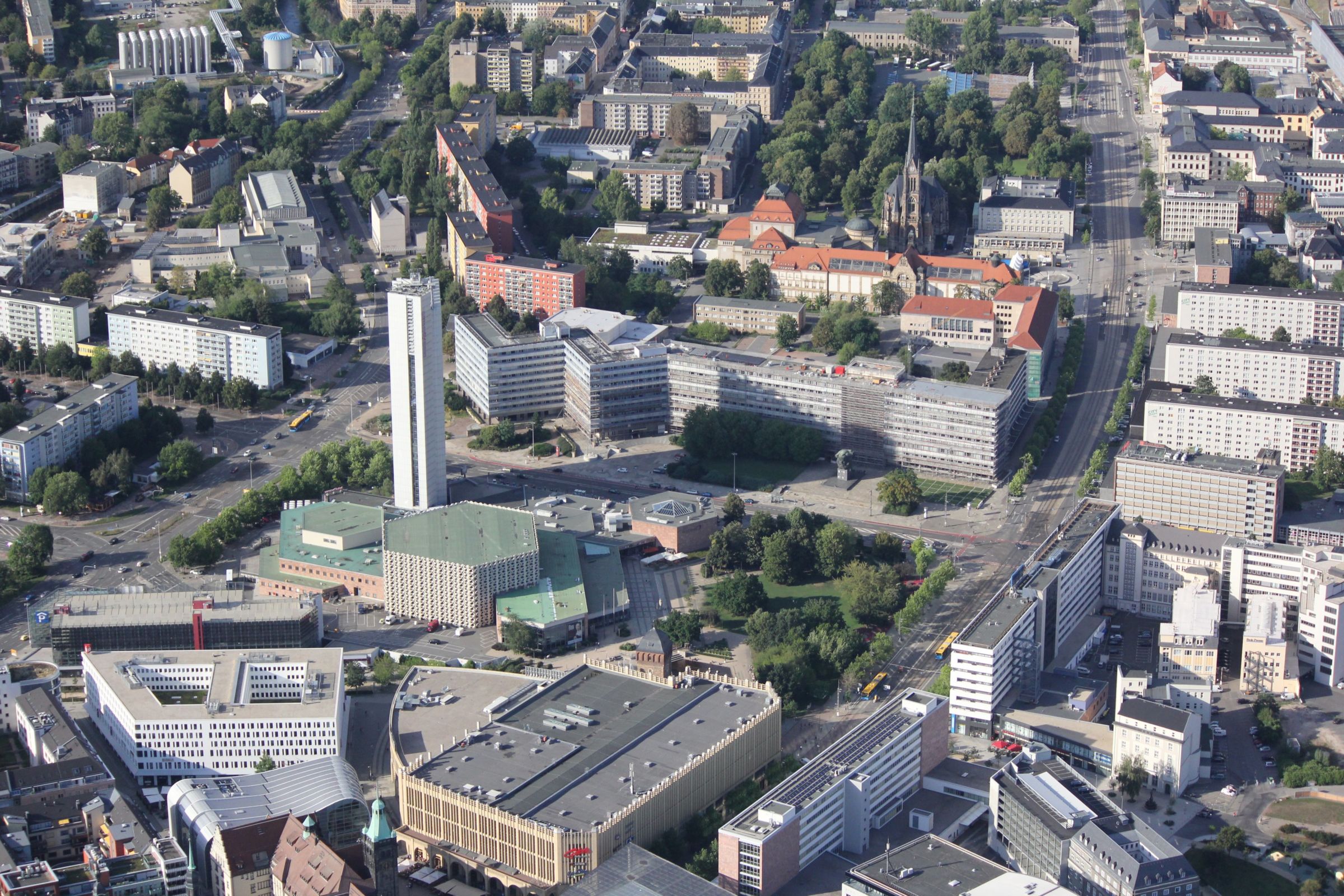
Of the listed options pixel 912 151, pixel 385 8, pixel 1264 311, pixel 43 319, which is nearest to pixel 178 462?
pixel 43 319

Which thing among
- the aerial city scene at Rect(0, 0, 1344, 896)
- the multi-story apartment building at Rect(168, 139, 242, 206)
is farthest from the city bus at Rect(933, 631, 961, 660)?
the multi-story apartment building at Rect(168, 139, 242, 206)

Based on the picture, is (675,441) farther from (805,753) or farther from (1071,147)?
(1071,147)

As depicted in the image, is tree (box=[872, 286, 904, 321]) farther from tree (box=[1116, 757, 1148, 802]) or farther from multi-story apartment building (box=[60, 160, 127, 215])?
multi-story apartment building (box=[60, 160, 127, 215])

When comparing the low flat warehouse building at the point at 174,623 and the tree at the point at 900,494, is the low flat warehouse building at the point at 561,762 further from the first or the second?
the tree at the point at 900,494

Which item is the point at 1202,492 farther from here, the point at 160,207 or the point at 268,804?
the point at 160,207

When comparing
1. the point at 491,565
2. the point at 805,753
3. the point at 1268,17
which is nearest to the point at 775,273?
the point at 491,565

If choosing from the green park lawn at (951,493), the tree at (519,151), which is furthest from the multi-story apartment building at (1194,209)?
the tree at (519,151)
